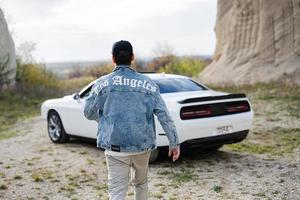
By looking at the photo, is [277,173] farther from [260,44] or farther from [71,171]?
[260,44]

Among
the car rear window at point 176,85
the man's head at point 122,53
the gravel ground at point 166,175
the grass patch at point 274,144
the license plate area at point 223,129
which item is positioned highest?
the man's head at point 122,53

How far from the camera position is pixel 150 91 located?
4.32 meters

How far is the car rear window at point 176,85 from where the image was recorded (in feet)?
27.8

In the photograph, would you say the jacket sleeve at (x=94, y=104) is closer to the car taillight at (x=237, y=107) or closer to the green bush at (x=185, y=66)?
the car taillight at (x=237, y=107)

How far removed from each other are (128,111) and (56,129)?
632 cm

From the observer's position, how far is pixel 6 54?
74.0 feet

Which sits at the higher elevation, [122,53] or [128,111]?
[122,53]

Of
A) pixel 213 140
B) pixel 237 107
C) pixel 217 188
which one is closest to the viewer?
pixel 217 188

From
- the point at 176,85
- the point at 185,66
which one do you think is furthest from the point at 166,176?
the point at 185,66

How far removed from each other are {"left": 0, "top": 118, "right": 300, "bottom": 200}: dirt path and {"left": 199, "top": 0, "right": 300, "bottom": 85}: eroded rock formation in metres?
12.4

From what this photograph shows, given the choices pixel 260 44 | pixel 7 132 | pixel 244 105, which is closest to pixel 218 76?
pixel 260 44

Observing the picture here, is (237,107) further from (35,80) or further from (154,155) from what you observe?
(35,80)

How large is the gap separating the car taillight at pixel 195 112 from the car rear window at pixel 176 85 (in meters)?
0.89

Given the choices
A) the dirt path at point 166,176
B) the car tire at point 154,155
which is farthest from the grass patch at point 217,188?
the car tire at point 154,155
